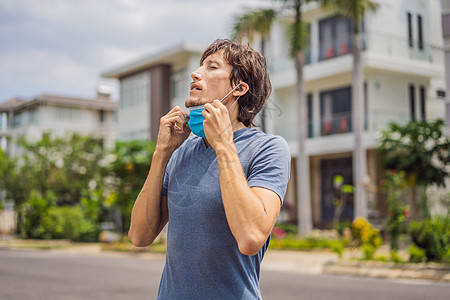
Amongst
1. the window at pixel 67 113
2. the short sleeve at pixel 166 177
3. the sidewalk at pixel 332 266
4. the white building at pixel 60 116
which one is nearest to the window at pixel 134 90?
the white building at pixel 60 116

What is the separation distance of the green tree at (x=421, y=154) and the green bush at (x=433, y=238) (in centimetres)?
531

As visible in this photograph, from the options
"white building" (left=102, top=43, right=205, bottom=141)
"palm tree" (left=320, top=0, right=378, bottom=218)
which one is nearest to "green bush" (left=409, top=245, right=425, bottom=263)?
"palm tree" (left=320, top=0, right=378, bottom=218)

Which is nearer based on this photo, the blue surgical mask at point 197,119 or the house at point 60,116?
the blue surgical mask at point 197,119

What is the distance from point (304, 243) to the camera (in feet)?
59.0

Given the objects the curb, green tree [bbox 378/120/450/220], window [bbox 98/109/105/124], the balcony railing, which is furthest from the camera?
window [bbox 98/109/105/124]

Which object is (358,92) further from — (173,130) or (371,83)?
(173,130)

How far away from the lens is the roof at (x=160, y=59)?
30.7 m

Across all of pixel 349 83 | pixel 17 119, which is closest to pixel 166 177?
pixel 349 83

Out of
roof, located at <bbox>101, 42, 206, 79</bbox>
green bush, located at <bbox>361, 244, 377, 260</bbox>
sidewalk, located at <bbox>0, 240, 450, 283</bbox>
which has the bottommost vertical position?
sidewalk, located at <bbox>0, 240, 450, 283</bbox>

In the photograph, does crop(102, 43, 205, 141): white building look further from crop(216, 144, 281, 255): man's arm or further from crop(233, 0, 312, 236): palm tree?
crop(216, 144, 281, 255): man's arm

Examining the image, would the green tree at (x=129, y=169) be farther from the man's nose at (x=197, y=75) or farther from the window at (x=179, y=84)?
the man's nose at (x=197, y=75)

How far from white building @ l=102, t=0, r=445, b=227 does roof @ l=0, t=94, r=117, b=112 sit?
17913mm

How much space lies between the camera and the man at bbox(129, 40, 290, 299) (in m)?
1.86

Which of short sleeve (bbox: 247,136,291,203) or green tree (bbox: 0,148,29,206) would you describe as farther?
green tree (bbox: 0,148,29,206)
